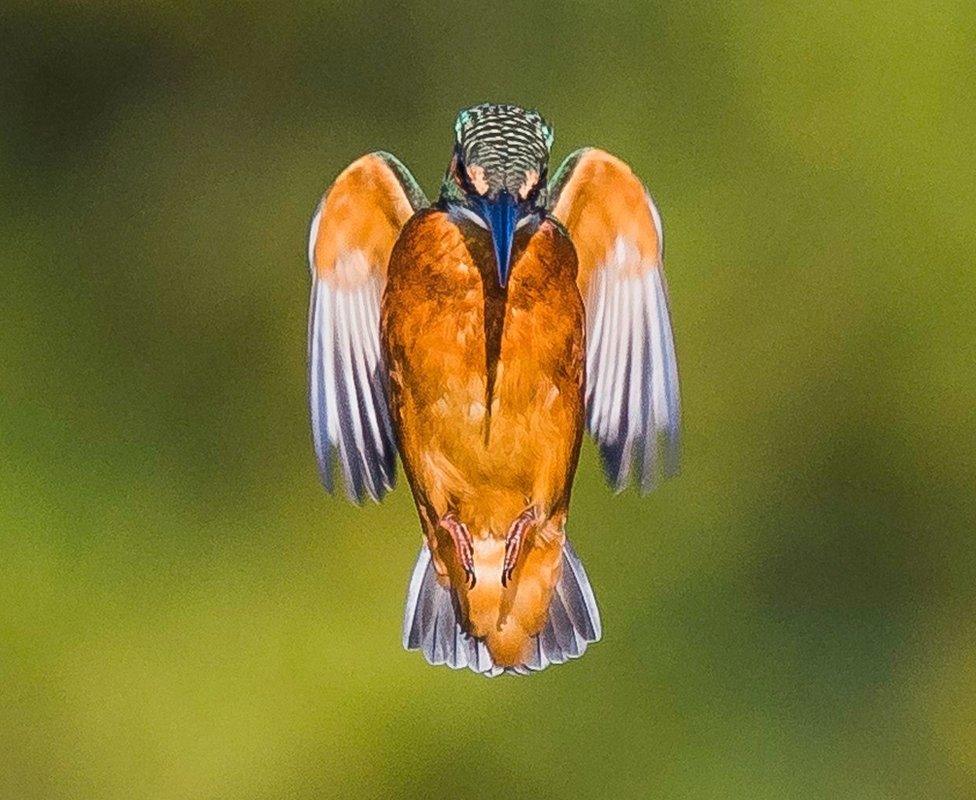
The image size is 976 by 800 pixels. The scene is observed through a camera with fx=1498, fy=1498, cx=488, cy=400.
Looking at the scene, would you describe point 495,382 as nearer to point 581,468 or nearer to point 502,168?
point 502,168

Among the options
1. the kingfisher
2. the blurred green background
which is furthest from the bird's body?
the blurred green background

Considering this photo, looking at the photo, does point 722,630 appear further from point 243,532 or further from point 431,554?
point 431,554

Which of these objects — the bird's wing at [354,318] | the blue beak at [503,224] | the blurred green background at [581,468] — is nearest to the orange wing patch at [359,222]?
the bird's wing at [354,318]

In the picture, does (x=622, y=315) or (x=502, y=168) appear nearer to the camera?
(x=502, y=168)

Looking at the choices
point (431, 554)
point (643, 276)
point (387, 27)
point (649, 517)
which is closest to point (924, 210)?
point (649, 517)

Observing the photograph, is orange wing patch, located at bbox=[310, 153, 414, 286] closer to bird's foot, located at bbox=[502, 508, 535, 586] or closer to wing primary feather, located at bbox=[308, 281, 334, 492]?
wing primary feather, located at bbox=[308, 281, 334, 492]

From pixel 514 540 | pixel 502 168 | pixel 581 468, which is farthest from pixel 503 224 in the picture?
pixel 581 468

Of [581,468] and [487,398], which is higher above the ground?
[487,398]
